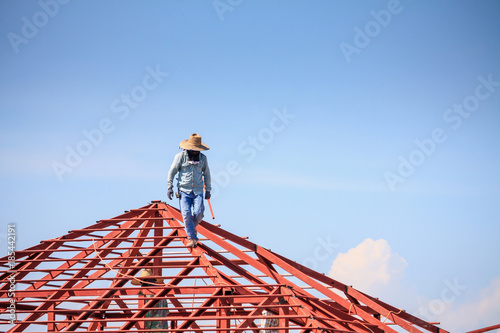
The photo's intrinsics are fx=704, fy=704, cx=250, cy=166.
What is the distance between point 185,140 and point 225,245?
328cm

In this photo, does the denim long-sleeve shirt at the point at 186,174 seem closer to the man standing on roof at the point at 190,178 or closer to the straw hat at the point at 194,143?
the man standing on roof at the point at 190,178

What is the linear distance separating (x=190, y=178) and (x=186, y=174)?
0.51ft

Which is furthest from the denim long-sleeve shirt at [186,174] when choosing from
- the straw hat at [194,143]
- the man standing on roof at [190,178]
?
the straw hat at [194,143]

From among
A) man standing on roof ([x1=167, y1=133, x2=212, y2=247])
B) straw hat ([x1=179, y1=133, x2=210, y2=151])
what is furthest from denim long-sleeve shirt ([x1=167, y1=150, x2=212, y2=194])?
straw hat ([x1=179, y1=133, x2=210, y2=151])

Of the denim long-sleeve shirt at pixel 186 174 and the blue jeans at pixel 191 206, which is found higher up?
the denim long-sleeve shirt at pixel 186 174

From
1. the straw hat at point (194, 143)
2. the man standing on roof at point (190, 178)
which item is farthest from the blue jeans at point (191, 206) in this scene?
the straw hat at point (194, 143)

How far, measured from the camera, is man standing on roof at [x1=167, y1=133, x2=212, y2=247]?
710 inches

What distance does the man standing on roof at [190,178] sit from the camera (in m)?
18.0

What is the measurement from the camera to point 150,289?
1788 cm

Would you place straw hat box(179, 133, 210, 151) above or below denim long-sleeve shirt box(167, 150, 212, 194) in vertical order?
above

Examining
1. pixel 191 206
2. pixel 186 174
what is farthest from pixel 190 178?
pixel 191 206

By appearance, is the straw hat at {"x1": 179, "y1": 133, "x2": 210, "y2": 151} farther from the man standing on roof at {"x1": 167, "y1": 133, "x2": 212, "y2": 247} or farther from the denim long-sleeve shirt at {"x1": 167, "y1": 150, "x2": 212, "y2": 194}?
the denim long-sleeve shirt at {"x1": 167, "y1": 150, "x2": 212, "y2": 194}

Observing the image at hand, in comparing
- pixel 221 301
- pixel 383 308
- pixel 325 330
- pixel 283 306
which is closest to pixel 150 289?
pixel 221 301

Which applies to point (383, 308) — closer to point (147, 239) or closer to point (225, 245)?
point (225, 245)
